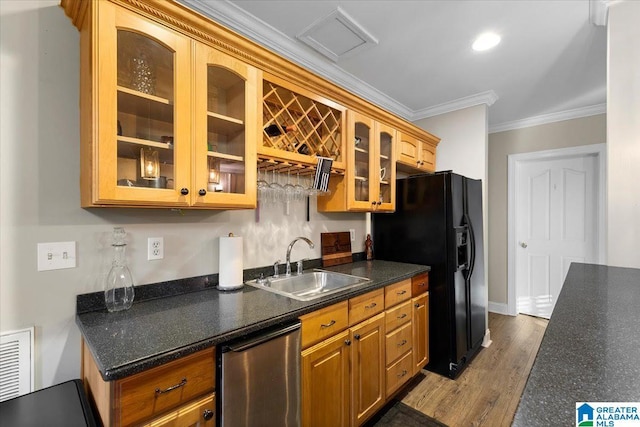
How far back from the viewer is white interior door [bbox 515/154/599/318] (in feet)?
11.1

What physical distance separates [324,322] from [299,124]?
4.17ft

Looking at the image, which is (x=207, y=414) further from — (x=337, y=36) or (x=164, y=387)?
(x=337, y=36)

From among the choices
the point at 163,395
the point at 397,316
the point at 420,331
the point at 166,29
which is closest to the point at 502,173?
the point at 420,331

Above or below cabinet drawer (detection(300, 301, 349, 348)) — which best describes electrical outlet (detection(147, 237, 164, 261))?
above

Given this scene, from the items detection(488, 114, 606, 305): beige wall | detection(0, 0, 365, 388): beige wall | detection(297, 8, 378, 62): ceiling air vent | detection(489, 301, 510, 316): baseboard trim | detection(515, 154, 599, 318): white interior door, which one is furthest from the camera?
detection(489, 301, 510, 316): baseboard trim

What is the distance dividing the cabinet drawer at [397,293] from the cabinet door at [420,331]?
0.47 ft

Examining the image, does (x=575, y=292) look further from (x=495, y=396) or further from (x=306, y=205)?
(x=306, y=205)

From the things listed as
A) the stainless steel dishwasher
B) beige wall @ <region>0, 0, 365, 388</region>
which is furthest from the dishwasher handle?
beige wall @ <region>0, 0, 365, 388</region>

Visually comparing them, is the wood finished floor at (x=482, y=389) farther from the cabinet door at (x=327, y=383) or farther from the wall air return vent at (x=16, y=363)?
the wall air return vent at (x=16, y=363)

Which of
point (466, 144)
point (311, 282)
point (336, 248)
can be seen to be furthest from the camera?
point (466, 144)

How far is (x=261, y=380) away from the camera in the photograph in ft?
3.92

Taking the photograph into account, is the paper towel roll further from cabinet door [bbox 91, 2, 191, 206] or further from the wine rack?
the wine rack

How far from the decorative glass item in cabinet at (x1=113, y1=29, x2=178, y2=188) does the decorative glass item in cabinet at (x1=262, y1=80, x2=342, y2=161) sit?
A: 0.54 meters

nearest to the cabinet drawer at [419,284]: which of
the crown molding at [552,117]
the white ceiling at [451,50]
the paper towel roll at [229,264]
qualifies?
the paper towel roll at [229,264]
